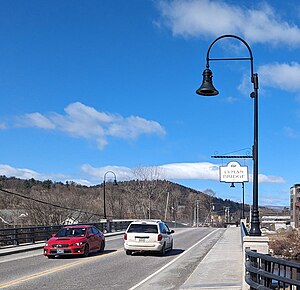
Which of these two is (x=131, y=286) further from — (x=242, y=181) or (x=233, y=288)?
(x=242, y=181)

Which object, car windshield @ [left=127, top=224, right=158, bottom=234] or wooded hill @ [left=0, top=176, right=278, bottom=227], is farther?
wooded hill @ [left=0, top=176, right=278, bottom=227]

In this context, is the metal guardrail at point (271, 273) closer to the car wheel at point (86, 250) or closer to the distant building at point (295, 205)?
the car wheel at point (86, 250)

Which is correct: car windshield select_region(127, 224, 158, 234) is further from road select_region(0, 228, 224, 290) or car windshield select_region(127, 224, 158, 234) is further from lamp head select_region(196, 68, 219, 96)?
lamp head select_region(196, 68, 219, 96)

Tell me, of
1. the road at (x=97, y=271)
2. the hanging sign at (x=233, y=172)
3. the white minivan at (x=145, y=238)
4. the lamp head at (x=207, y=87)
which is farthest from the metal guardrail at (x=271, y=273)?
the hanging sign at (x=233, y=172)

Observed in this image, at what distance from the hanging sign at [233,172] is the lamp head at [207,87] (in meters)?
33.4

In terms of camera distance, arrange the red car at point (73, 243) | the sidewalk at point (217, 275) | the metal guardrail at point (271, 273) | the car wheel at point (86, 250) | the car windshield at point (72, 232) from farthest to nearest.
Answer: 1. the car windshield at point (72, 232)
2. the car wheel at point (86, 250)
3. the red car at point (73, 243)
4. the sidewalk at point (217, 275)
5. the metal guardrail at point (271, 273)

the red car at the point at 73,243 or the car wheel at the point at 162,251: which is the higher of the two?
the red car at the point at 73,243

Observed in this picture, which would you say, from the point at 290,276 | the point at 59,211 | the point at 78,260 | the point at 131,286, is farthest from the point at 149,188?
the point at 290,276

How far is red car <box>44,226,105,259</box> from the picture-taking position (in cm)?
2241

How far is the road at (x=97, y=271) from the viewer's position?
14.4m

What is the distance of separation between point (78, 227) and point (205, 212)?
5263 inches

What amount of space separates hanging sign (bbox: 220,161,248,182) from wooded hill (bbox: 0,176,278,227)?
694 inches

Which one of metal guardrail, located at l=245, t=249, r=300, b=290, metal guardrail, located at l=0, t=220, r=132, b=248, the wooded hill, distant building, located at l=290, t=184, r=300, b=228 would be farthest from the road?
distant building, located at l=290, t=184, r=300, b=228

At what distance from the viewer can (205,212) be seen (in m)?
155
